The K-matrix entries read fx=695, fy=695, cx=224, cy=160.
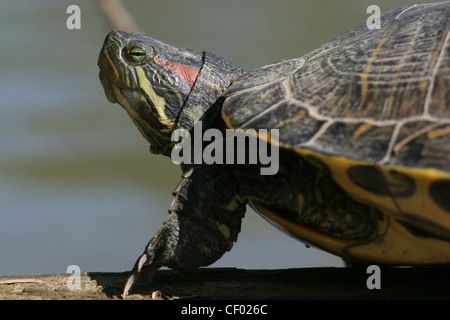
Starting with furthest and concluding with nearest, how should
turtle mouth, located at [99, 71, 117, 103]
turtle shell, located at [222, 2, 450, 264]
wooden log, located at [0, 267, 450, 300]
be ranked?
turtle mouth, located at [99, 71, 117, 103] → wooden log, located at [0, 267, 450, 300] → turtle shell, located at [222, 2, 450, 264]

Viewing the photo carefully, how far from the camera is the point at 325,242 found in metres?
2.41

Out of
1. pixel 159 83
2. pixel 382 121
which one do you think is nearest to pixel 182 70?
pixel 159 83

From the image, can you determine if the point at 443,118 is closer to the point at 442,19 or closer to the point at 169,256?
the point at 442,19

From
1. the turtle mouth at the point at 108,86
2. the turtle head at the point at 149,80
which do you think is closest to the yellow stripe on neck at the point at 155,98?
the turtle head at the point at 149,80

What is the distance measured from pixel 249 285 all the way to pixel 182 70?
896mm

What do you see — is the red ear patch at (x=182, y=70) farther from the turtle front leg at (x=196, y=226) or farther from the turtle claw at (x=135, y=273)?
the turtle claw at (x=135, y=273)

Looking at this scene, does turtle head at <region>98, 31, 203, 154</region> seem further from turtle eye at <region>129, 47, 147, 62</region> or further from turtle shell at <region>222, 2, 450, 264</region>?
turtle shell at <region>222, 2, 450, 264</region>

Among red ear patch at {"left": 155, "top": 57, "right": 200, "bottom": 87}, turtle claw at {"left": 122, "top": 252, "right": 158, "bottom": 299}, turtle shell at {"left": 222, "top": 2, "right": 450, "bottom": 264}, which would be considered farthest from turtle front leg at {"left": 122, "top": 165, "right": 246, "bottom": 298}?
red ear patch at {"left": 155, "top": 57, "right": 200, "bottom": 87}

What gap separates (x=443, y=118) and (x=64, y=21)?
21.7 ft

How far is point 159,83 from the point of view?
9.00 feet

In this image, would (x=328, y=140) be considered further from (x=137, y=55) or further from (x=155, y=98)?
(x=137, y=55)

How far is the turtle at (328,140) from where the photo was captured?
6.93ft

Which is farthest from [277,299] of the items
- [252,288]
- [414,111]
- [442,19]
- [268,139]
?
[442,19]

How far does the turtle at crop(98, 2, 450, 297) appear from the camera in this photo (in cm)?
211
